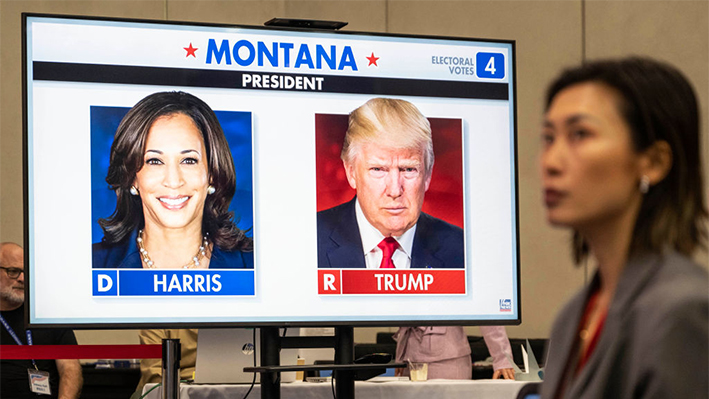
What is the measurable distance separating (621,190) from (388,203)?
7.15 ft

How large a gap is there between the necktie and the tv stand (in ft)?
0.86

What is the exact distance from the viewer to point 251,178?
117 inches

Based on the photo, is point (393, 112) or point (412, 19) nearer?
point (393, 112)

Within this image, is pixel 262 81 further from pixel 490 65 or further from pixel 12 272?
pixel 12 272

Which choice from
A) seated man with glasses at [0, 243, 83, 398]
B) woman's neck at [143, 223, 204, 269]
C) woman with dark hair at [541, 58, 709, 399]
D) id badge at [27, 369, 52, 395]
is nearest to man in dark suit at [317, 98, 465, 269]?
woman's neck at [143, 223, 204, 269]

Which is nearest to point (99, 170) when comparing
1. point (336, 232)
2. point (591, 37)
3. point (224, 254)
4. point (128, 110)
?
point (128, 110)

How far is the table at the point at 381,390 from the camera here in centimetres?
314

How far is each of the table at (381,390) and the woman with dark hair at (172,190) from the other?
51cm

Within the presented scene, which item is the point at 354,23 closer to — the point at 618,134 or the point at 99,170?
the point at 99,170

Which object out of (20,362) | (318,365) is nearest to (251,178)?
(318,365)

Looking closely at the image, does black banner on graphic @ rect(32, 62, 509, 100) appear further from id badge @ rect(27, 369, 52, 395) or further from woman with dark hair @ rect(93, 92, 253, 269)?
id badge @ rect(27, 369, 52, 395)

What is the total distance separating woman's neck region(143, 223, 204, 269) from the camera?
2914 mm

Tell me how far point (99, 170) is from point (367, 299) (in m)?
1.03

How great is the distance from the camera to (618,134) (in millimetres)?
980
